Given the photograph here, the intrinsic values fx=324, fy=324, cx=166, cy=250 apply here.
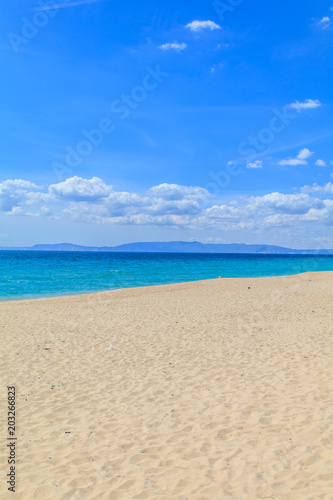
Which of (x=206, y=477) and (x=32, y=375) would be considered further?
(x=32, y=375)

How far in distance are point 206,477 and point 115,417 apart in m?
2.20

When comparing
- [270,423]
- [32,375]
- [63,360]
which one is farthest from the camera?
[63,360]

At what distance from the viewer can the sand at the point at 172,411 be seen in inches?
153

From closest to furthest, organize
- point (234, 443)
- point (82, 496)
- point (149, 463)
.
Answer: point (82, 496) < point (149, 463) < point (234, 443)

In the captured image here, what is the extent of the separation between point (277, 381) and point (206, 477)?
138 inches

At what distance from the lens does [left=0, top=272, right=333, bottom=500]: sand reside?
389 centimetres

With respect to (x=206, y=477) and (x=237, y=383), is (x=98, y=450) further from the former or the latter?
(x=237, y=383)

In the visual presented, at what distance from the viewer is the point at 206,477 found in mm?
3918

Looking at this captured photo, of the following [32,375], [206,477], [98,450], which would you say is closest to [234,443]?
[206,477]

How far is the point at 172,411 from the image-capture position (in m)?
5.77

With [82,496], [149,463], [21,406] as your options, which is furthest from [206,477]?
[21,406]

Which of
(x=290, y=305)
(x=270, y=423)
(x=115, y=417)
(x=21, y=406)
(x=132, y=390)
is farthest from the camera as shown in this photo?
(x=290, y=305)

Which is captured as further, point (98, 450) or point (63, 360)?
point (63, 360)

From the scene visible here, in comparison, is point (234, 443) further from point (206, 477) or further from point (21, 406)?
point (21, 406)
